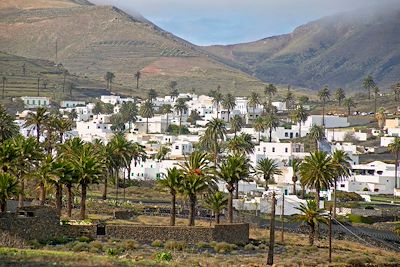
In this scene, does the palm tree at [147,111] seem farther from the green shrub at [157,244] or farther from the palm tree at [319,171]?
the green shrub at [157,244]

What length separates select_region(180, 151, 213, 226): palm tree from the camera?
6762cm

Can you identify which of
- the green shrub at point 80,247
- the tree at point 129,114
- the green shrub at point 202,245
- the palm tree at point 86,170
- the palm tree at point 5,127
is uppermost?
the tree at point 129,114

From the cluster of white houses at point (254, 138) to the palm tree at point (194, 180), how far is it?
3825 centimetres

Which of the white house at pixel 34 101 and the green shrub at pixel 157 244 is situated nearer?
the green shrub at pixel 157 244

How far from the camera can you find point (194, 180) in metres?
67.6

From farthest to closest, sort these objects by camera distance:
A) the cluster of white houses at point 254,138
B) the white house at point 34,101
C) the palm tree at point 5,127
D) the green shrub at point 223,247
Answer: the white house at point 34,101, the cluster of white houses at point 254,138, the palm tree at point 5,127, the green shrub at point 223,247

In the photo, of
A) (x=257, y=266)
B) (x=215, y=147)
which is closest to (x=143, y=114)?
(x=215, y=147)

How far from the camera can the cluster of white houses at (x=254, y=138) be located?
121875mm

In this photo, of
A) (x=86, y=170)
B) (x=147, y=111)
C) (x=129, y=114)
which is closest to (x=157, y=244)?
(x=86, y=170)

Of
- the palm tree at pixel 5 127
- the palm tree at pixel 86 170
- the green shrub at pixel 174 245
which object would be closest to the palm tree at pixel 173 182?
the palm tree at pixel 86 170

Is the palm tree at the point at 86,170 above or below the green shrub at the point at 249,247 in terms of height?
above

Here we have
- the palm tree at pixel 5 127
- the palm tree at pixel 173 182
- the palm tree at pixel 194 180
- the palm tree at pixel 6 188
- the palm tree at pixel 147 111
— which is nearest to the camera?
the palm tree at pixel 6 188

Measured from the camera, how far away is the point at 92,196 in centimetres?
9788

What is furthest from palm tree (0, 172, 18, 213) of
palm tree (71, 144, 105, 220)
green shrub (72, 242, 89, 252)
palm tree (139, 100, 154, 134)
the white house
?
the white house
